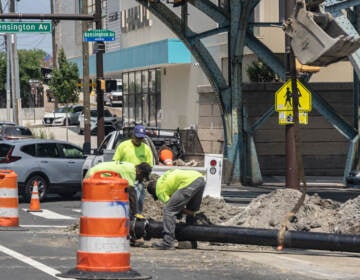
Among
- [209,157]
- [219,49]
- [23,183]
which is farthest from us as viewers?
[219,49]

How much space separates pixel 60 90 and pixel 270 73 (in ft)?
99.2

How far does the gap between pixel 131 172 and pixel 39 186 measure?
1030 centimetres

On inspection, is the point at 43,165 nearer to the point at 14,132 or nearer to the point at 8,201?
the point at 8,201

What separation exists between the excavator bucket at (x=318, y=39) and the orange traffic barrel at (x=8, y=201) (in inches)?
247

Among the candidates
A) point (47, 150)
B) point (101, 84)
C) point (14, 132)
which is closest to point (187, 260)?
point (47, 150)

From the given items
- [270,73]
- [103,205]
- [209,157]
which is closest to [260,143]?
[270,73]

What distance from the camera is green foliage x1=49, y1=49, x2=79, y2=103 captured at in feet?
198

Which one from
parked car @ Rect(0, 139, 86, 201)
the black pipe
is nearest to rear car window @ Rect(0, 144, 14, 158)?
parked car @ Rect(0, 139, 86, 201)

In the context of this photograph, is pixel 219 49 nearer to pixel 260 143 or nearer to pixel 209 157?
pixel 260 143

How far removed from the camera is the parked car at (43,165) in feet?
76.2

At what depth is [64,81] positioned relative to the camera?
5991 centimetres

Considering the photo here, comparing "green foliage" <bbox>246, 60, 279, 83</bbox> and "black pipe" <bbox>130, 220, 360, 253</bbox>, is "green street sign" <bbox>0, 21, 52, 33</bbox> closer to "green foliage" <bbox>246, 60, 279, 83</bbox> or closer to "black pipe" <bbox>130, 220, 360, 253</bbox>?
"green foliage" <bbox>246, 60, 279, 83</bbox>

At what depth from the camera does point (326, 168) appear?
110 feet

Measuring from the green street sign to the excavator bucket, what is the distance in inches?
910
